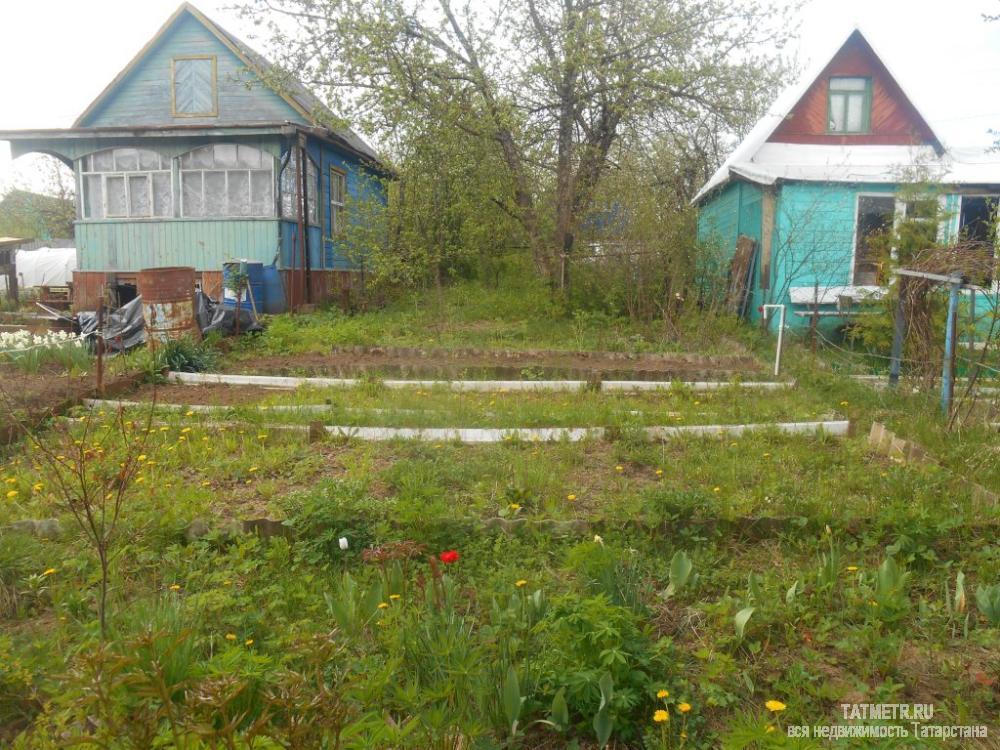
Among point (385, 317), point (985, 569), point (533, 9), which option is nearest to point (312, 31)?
point (533, 9)

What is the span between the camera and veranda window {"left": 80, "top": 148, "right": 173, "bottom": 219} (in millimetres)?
15602

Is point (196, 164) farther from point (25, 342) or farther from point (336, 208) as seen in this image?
point (25, 342)

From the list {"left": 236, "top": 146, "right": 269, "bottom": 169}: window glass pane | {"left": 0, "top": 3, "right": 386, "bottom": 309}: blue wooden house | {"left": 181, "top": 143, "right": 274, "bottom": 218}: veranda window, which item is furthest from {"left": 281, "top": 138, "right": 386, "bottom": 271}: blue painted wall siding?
{"left": 236, "top": 146, "right": 269, "bottom": 169}: window glass pane

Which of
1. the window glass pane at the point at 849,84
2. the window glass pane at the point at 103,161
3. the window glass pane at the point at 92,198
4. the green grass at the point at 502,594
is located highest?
the window glass pane at the point at 849,84

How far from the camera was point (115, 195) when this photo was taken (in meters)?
15.8

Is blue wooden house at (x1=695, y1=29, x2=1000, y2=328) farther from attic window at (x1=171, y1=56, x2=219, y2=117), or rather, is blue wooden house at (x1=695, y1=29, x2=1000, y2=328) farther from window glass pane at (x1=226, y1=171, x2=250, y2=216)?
attic window at (x1=171, y1=56, x2=219, y2=117)

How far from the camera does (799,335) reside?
1131cm

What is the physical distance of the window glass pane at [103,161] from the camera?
1570cm

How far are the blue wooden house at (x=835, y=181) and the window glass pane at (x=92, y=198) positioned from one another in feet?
40.0

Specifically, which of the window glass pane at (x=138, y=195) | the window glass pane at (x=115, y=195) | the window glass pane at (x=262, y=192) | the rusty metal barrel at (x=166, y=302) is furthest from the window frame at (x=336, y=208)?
the rusty metal barrel at (x=166, y=302)

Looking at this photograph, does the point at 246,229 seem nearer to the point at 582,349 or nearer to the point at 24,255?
the point at 582,349

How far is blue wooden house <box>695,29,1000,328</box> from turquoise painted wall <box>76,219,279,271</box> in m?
8.62

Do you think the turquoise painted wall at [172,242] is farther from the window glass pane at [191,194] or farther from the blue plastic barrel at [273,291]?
the blue plastic barrel at [273,291]

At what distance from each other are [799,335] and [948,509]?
25.4 ft
